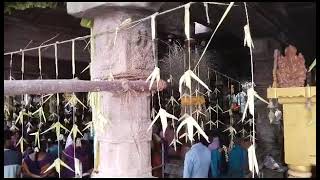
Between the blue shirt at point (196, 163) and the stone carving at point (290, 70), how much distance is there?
97.9 inches

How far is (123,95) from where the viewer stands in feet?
11.7

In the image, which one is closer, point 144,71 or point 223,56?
point 144,71

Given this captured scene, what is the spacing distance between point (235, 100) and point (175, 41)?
6080mm

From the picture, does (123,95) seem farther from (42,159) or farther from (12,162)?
(42,159)

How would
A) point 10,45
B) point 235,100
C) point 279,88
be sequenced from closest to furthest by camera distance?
point 279,88, point 10,45, point 235,100

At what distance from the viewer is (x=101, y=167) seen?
12.4ft

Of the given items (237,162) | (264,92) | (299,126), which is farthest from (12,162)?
(264,92)

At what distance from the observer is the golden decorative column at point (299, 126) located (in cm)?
287

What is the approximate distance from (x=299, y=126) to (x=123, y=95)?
5.35ft

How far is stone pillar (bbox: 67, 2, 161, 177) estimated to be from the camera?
355 cm

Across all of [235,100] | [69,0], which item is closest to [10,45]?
[69,0]

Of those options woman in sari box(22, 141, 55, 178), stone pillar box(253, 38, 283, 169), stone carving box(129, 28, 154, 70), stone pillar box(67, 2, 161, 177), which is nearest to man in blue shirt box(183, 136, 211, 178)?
stone pillar box(67, 2, 161, 177)

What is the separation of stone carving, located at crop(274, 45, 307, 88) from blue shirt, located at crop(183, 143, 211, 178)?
2.49m
